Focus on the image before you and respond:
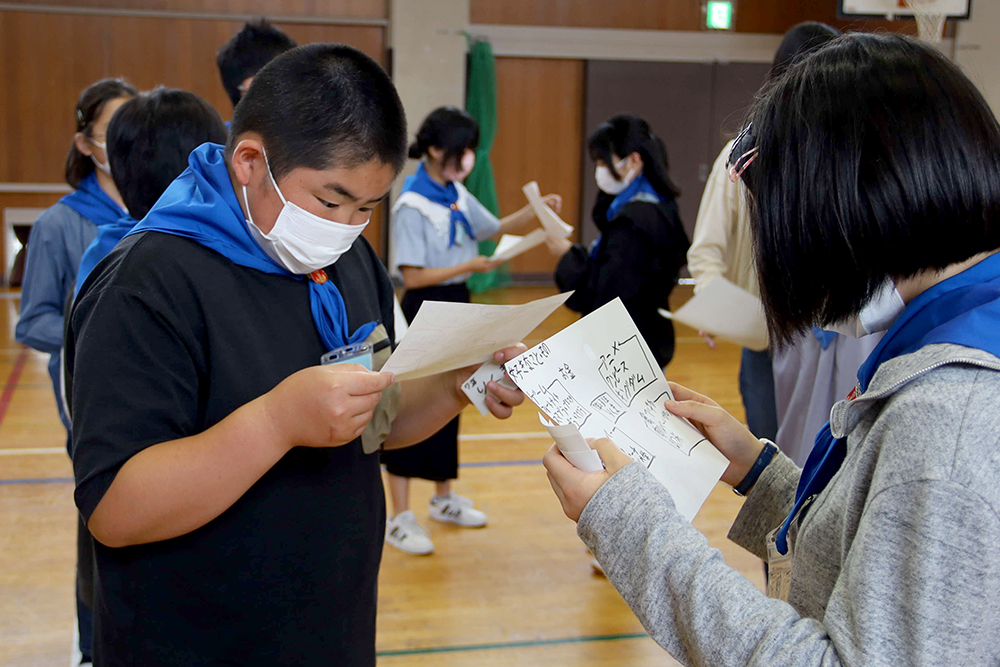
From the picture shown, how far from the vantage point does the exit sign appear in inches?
330

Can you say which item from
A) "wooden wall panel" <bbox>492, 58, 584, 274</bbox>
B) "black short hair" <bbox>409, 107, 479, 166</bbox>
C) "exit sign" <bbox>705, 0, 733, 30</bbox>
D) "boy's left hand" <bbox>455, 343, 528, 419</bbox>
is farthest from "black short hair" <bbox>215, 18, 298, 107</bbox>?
Result: "exit sign" <bbox>705, 0, 733, 30</bbox>

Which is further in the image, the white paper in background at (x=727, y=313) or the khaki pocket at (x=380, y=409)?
the white paper in background at (x=727, y=313)

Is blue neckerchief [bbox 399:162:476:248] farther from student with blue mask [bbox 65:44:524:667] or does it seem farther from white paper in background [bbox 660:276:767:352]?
student with blue mask [bbox 65:44:524:667]

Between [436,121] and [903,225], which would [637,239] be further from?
[903,225]

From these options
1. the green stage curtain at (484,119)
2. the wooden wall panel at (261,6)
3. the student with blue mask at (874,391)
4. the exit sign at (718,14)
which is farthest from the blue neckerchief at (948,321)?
the exit sign at (718,14)

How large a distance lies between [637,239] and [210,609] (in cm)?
208

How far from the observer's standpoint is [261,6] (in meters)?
7.90

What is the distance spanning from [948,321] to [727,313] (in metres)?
1.46

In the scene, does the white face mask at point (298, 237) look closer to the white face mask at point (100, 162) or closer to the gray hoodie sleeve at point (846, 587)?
the gray hoodie sleeve at point (846, 587)

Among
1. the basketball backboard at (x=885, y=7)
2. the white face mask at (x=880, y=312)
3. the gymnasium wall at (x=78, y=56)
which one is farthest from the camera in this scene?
the gymnasium wall at (x=78, y=56)

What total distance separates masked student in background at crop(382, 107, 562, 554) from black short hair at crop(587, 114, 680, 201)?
533 millimetres

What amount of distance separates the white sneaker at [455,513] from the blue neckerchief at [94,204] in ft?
5.15

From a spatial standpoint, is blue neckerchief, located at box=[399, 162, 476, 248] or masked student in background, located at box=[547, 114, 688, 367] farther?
blue neckerchief, located at box=[399, 162, 476, 248]

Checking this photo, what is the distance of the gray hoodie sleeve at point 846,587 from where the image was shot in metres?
0.61
